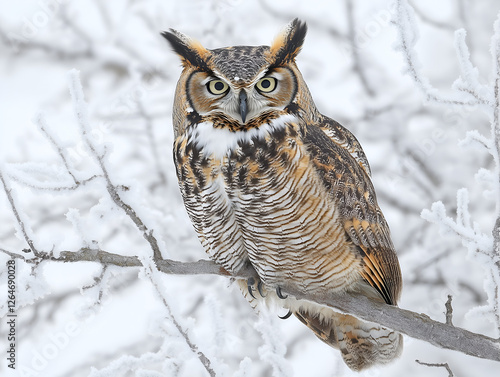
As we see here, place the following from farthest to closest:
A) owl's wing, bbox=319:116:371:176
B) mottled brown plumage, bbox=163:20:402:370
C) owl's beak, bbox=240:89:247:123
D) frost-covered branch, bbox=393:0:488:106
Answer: owl's wing, bbox=319:116:371:176, mottled brown plumage, bbox=163:20:402:370, owl's beak, bbox=240:89:247:123, frost-covered branch, bbox=393:0:488:106

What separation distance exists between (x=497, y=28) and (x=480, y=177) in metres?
0.56

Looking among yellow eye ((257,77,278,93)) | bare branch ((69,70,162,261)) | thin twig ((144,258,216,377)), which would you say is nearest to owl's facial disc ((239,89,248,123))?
yellow eye ((257,77,278,93))

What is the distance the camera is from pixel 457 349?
7.15 feet

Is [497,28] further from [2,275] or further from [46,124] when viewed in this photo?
[2,275]

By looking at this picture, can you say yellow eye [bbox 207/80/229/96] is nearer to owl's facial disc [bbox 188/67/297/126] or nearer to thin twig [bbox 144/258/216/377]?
owl's facial disc [bbox 188/67/297/126]

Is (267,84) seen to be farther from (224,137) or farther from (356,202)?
(356,202)

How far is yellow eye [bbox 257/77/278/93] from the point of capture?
7.92ft

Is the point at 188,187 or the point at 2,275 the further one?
the point at 188,187

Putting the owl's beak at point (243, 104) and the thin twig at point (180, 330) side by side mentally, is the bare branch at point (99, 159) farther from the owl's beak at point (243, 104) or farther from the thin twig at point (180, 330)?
the owl's beak at point (243, 104)

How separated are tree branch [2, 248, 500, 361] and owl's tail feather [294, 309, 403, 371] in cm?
52

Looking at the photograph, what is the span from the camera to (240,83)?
2303 millimetres

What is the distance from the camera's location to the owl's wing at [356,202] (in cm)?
258

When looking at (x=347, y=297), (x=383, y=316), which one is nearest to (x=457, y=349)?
(x=383, y=316)

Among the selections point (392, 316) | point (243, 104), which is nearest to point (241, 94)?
point (243, 104)
